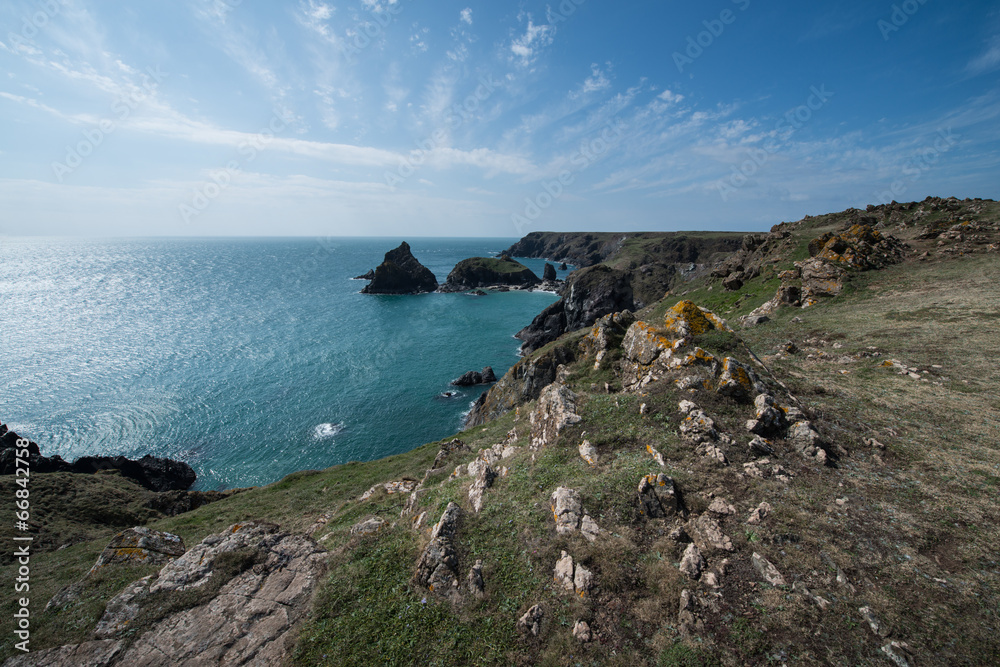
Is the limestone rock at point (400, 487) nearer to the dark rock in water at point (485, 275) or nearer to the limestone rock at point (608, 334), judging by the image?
the limestone rock at point (608, 334)

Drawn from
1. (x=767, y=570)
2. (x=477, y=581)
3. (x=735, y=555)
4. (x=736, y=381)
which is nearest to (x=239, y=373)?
(x=477, y=581)

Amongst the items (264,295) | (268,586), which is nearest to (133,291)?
(264,295)

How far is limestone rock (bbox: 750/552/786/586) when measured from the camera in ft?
28.2

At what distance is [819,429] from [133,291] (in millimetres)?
195421

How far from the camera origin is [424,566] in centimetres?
1117

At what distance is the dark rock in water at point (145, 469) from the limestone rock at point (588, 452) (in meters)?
47.8

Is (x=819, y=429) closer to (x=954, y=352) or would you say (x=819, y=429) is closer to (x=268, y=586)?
(x=954, y=352)

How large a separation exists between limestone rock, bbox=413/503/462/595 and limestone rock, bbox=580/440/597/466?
18.2 feet

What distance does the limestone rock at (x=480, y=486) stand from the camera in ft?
43.9

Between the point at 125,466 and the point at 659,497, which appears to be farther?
the point at 125,466

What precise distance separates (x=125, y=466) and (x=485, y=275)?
142 meters

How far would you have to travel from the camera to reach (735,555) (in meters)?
9.40

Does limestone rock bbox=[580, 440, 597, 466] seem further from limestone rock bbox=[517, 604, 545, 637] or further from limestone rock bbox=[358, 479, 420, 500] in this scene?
limestone rock bbox=[358, 479, 420, 500]

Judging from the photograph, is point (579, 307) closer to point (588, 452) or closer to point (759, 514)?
point (588, 452)
